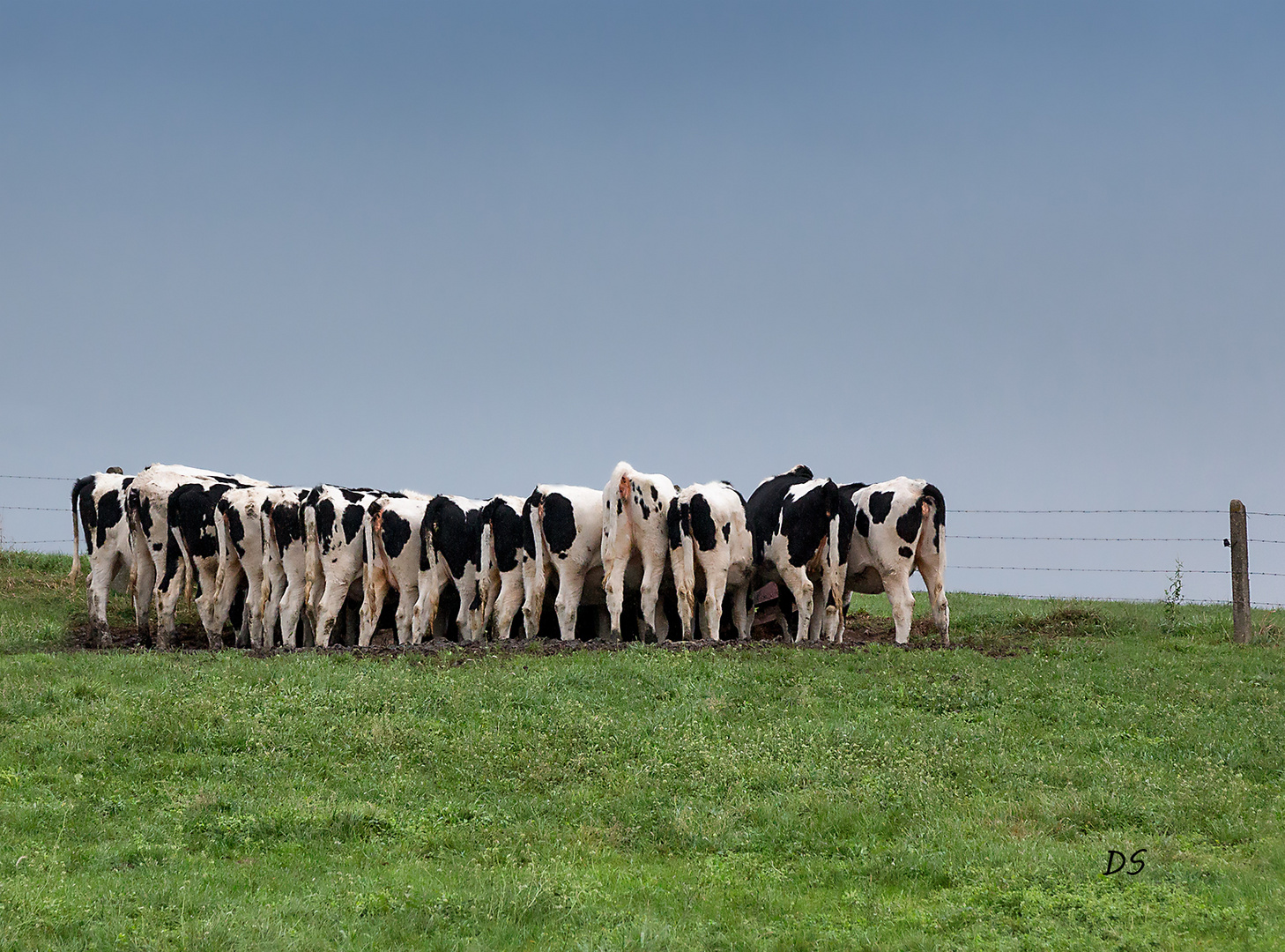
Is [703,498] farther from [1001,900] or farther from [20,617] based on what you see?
[20,617]

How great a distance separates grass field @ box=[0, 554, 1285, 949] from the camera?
28.4ft

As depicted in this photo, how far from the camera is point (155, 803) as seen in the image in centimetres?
1158

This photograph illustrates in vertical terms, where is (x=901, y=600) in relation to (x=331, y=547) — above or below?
below

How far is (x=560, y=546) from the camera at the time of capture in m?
22.0

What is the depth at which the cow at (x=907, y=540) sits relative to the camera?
21375 mm

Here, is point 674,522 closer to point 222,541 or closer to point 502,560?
point 502,560

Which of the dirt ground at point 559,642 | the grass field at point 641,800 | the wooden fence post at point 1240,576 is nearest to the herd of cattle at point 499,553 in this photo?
the dirt ground at point 559,642

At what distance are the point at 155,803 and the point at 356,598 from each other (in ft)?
48.3

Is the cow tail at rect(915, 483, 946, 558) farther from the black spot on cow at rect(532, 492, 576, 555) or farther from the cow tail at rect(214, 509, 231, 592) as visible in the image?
the cow tail at rect(214, 509, 231, 592)

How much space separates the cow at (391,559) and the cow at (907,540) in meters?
9.25

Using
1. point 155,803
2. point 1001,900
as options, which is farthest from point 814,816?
point 155,803

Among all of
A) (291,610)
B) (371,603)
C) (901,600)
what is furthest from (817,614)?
(291,610)

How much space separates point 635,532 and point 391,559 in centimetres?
577

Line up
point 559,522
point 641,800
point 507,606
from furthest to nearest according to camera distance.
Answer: point 507,606, point 559,522, point 641,800
